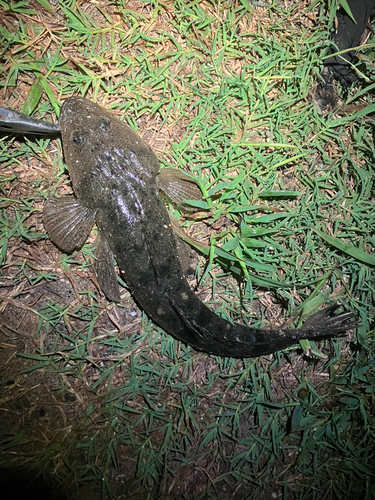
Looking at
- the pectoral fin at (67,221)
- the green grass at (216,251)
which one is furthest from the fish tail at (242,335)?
the pectoral fin at (67,221)

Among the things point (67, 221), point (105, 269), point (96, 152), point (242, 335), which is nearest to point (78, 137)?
point (96, 152)

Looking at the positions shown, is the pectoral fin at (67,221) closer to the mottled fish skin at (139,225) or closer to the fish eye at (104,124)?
the mottled fish skin at (139,225)

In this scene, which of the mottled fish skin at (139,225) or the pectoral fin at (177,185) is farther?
the pectoral fin at (177,185)

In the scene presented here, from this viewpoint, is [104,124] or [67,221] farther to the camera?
[67,221]

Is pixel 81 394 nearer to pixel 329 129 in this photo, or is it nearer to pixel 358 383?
pixel 358 383

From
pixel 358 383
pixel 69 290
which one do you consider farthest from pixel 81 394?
pixel 358 383

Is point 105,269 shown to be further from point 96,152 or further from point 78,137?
point 78,137
